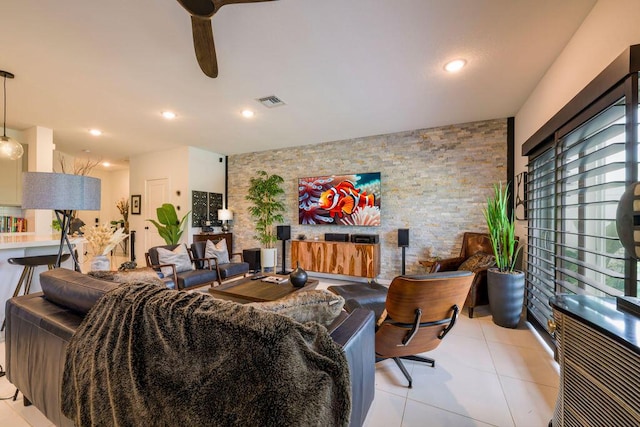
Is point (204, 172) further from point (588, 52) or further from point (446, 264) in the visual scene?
point (588, 52)

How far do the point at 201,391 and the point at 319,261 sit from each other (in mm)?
3824

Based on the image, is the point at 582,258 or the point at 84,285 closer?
the point at 84,285

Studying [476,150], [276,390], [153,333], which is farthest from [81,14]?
[476,150]

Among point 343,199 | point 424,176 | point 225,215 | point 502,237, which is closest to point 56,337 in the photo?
point 502,237

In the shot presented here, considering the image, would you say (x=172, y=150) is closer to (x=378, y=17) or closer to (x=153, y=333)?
(x=378, y=17)

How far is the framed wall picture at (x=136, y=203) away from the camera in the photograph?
19.9 feet

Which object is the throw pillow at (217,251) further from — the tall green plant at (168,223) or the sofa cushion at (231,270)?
the tall green plant at (168,223)

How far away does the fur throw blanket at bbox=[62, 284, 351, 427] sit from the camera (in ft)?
2.64

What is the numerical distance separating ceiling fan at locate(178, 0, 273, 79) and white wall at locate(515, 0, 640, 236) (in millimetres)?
2119

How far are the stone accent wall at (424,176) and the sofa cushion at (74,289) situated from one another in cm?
387

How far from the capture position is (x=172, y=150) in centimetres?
558

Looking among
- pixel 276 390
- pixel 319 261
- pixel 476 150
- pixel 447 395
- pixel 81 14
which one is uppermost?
pixel 81 14

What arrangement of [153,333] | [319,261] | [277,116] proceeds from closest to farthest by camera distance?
1. [153,333]
2. [277,116]
3. [319,261]

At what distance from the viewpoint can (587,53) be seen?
187cm
